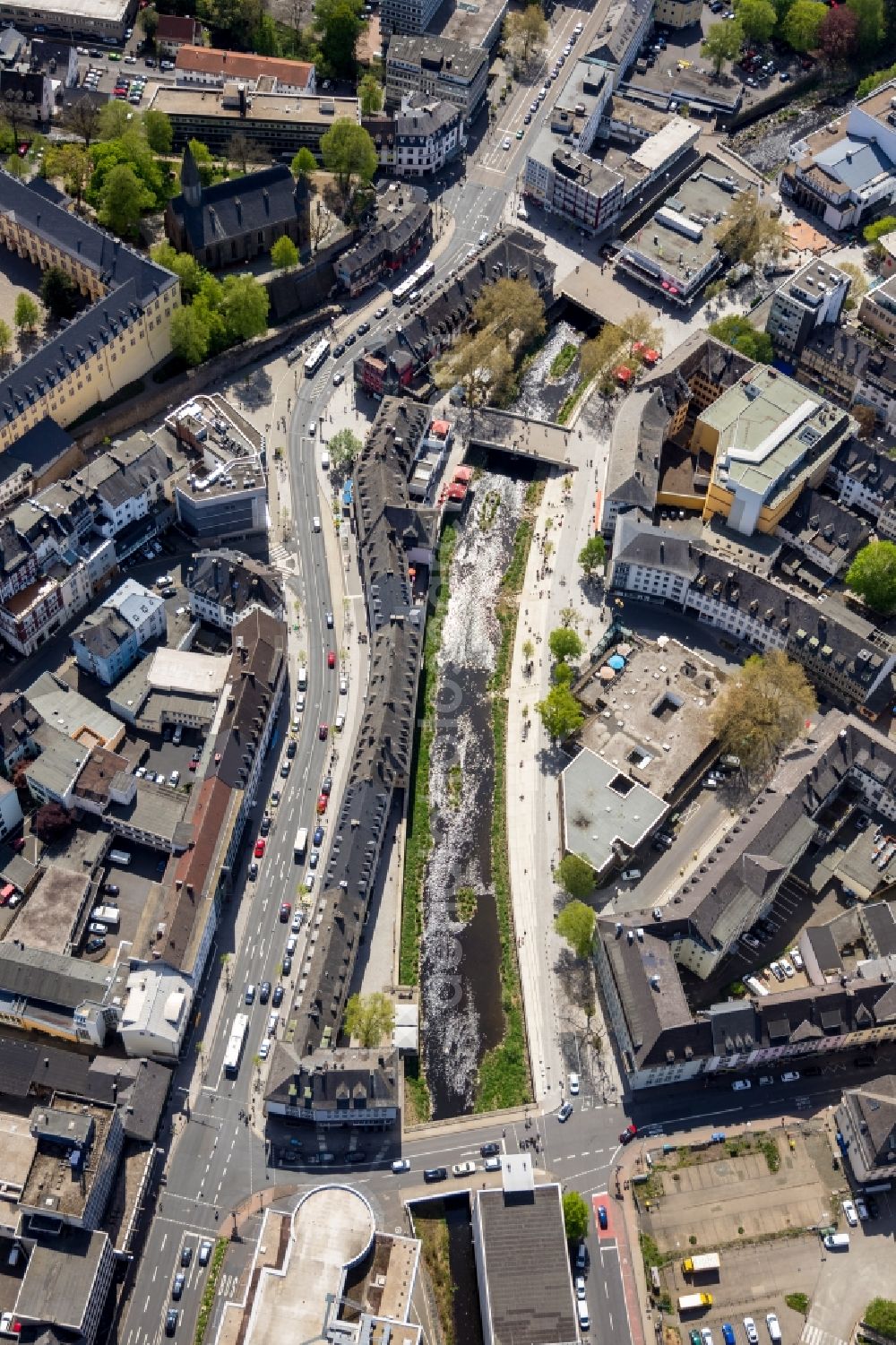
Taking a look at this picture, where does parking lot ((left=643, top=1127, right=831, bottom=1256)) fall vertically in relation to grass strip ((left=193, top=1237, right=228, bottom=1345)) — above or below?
above

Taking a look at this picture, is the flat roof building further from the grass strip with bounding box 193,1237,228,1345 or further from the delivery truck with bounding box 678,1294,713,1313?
the grass strip with bounding box 193,1237,228,1345

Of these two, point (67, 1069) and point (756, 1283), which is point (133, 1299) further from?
point (756, 1283)

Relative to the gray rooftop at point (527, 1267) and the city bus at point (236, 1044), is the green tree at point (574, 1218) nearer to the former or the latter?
the gray rooftop at point (527, 1267)

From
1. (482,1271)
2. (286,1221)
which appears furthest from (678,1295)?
(286,1221)

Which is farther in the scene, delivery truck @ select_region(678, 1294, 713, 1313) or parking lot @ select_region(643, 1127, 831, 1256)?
parking lot @ select_region(643, 1127, 831, 1256)

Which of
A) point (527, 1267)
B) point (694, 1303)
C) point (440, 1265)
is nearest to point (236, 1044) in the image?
point (440, 1265)

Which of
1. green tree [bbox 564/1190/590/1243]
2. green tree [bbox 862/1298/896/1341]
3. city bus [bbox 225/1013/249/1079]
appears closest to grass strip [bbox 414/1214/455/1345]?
green tree [bbox 564/1190/590/1243]

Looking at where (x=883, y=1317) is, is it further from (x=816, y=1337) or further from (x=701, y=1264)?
(x=701, y=1264)
